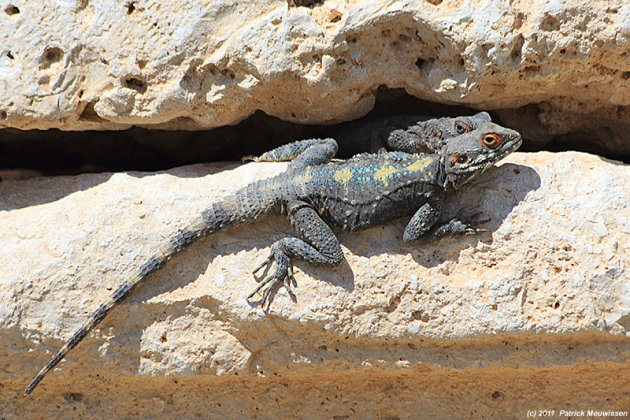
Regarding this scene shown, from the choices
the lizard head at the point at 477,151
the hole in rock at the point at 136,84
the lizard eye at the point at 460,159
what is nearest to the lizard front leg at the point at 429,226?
the lizard head at the point at 477,151

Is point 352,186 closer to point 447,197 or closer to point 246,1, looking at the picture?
point 447,197

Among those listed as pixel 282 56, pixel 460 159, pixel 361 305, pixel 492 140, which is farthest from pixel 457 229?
pixel 282 56

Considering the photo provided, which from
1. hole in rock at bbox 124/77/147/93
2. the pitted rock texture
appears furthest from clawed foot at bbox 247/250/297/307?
hole in rock at bbox 124/77/147/93

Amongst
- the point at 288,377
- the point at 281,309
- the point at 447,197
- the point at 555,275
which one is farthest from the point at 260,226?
the point at 555,275

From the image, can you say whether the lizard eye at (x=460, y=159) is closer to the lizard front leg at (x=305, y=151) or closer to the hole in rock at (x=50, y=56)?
the lizard front leg at (x=305, y=151)

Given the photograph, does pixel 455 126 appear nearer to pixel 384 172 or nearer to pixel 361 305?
pixel 384 172

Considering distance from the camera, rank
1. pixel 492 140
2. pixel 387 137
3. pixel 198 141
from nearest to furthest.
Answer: pixel 492 140 < pixel 387 137 < pixel 198 141
